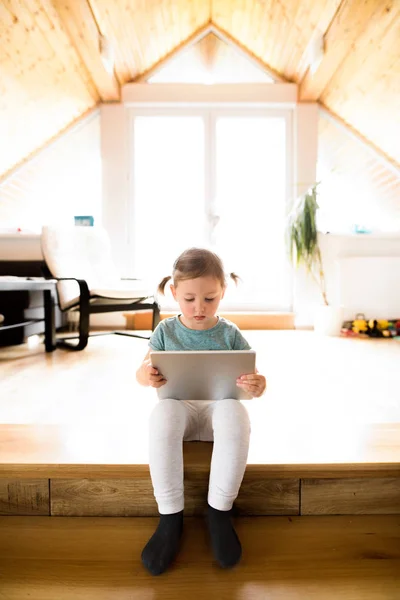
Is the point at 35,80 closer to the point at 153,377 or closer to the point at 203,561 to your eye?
the point at 153,377

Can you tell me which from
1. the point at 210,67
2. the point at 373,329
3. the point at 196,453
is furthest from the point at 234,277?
the point at 210,67

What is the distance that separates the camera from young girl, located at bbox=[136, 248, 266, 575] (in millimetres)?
868

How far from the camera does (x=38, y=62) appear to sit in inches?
118

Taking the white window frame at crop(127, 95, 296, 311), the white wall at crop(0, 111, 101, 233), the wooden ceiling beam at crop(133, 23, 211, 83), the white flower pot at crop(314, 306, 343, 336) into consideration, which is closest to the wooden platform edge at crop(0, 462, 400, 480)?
the white flower pot at crop(314, 306, 343, 336)

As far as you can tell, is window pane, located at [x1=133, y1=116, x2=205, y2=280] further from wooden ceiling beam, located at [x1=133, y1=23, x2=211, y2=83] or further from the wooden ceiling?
the wooden ceiling

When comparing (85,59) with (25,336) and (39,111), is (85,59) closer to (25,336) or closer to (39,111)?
(39,111)

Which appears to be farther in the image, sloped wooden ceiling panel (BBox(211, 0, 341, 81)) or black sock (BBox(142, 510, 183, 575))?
sloped wooden ceiling panel (BBox(211, 0, 341, 81))

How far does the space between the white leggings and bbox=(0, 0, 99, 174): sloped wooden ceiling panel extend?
2750 mm

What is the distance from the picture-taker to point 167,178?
4.02 metres

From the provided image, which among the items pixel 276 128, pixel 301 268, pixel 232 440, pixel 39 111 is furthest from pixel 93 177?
pixel 232 440

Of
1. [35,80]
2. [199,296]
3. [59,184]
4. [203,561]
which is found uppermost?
[35,80]

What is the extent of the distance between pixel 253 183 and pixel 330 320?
1.53m

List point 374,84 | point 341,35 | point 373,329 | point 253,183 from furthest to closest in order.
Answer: point 253,183
point 373,329
point 374,84
point 341,35

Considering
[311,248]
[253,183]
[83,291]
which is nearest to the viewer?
[83,291]
